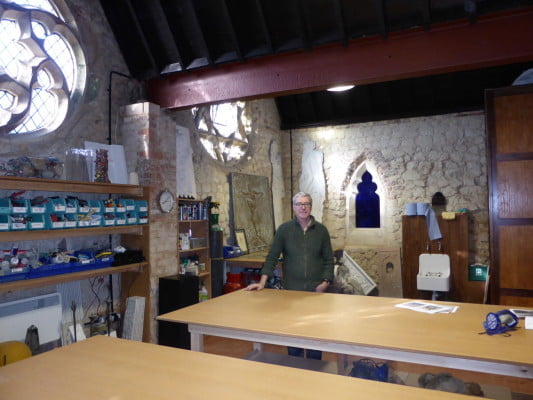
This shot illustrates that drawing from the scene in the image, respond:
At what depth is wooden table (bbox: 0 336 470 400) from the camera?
1.69m

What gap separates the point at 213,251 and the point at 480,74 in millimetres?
5489

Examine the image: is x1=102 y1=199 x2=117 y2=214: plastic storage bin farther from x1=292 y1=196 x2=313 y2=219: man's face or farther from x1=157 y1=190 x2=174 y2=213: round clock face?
x1=292 y1=196 x2=313 y2=219: man's face

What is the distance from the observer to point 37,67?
4.08 m

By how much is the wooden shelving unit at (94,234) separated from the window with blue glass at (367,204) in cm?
498

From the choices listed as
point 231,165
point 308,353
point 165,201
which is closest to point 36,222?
point 165,201

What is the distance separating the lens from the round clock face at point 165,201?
480 centimetres

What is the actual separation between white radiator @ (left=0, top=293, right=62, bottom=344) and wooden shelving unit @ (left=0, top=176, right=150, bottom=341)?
40 centimetres

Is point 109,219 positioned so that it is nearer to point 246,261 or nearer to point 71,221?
point 71,221

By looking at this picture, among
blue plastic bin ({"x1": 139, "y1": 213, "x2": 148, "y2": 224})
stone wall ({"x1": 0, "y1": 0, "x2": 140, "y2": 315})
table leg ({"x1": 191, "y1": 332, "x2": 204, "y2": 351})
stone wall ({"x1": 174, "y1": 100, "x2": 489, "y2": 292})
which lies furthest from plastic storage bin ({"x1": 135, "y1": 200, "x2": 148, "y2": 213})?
table leg ({"x1": 191, "y1": 332, "x2": 204, "y2": 351})

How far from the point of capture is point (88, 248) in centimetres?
436

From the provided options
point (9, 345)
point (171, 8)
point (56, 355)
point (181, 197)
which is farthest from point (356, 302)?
point (171, 8)

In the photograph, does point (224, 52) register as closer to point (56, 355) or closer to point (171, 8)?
point (171, 8)

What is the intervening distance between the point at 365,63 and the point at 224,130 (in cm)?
352

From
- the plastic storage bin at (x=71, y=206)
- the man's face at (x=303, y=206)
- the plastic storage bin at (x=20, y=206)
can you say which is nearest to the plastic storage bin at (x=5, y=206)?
the plastic storage bin at (x=20, y=206)
